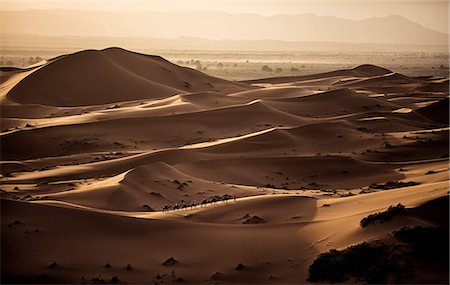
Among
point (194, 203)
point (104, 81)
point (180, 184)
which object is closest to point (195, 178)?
point (180, 184)

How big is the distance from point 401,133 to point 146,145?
8322 millimetres

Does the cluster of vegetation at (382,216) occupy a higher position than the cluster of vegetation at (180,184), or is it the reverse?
the cluster of vegetation at (382,216)

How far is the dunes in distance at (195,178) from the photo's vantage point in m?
7.15

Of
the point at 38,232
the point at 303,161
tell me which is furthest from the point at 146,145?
the point at 38,232

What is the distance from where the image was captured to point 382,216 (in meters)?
7.36

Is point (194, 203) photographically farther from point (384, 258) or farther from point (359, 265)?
point (384, 258)

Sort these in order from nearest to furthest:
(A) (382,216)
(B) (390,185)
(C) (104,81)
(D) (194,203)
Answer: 1. (A) (382,216)
2. (D) (194,203)
3. (B) (390,185)
4. (C) (104,81)

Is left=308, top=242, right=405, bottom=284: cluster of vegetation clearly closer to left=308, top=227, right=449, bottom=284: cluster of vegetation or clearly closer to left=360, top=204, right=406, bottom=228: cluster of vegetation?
left=308, top=227, right=449, bottom=284: cluster of vegetation

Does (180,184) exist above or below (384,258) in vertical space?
below

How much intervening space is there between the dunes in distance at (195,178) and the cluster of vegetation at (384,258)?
0.11 m

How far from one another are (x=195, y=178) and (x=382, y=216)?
6194 millimetres

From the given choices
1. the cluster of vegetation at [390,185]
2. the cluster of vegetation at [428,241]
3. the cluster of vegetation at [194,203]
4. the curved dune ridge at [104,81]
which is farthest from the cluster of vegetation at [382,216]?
the curved dune ridge at [104,81]

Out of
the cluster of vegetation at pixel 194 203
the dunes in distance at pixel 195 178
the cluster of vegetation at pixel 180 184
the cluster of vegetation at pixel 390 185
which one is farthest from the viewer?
the cluster of vegetation at pixel 180 184

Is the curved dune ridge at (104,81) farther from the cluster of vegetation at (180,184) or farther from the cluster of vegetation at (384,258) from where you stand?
the cluster of vegetation at (384,258)
